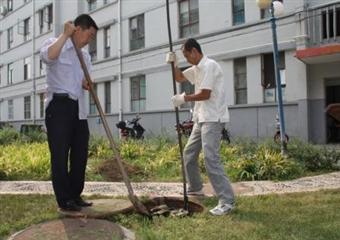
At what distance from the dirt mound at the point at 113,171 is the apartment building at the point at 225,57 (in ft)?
31.6

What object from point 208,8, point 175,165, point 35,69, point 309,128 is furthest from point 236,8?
point 35,69

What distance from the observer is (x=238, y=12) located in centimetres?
2162

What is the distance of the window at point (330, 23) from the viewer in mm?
17406

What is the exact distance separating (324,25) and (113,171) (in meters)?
11.3

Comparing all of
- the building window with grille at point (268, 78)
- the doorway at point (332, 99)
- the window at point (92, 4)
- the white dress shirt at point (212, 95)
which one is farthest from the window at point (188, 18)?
the white dress shirt at point (212, 95)

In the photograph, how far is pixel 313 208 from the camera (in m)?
5.95

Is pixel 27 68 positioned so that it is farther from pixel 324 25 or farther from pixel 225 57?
pixel 324 25

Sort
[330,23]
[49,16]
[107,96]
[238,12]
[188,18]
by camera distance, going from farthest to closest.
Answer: [49,16] < [107,96] < [188,18] < [238,12] < [330,23]

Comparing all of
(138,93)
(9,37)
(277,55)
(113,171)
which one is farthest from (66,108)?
(9,37)

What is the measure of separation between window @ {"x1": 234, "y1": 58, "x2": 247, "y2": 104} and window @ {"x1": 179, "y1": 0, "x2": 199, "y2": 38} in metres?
3.20

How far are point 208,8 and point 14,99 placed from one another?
22.1 metres

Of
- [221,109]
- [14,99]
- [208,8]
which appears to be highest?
[208,8]

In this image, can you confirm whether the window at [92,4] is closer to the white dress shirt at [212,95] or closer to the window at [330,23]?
the window at [330,23]

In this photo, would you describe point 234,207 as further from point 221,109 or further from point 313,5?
point 313,5
